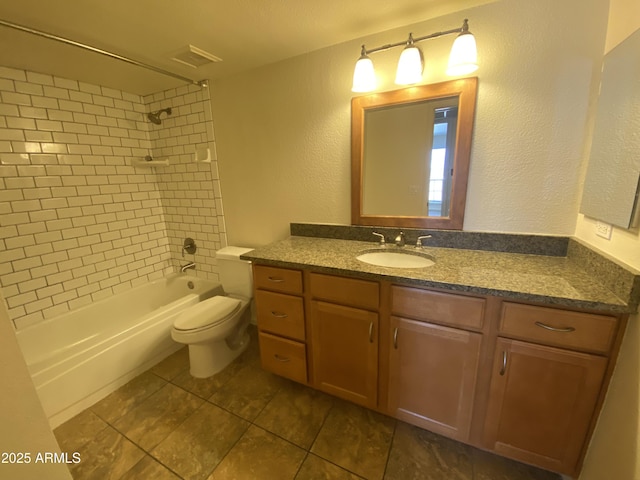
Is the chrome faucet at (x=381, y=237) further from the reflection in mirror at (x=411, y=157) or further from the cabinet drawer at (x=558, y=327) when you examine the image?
the cabinet drawer at (x=558, y=327)

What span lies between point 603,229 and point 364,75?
4.24ft

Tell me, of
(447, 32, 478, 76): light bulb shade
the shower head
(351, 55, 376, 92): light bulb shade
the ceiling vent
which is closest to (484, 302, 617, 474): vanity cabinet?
(447, 32, 478, 76): light bulb shade

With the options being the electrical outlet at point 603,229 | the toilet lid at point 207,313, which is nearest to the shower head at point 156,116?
the toilet lid at point 207,313

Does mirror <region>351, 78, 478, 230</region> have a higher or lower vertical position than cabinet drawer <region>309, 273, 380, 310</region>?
higher

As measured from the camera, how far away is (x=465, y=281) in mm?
1069

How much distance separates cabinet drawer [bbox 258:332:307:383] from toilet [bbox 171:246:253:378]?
13.9 inches

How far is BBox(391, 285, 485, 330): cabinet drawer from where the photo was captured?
1.07 m

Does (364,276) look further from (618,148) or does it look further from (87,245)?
(87,245)

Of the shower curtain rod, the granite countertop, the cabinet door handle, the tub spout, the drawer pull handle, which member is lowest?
the tub spout

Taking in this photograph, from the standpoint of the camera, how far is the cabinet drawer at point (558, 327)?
0.91m

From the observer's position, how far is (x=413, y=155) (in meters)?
1.52

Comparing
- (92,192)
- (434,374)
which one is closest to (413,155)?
(434,374)

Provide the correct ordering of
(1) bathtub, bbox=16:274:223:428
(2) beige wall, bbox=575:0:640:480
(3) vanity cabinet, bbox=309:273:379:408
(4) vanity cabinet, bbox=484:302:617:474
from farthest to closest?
(1) bathtub, bbox=16:274:223:428 → (3) vanity cabinet, bbox=309:273:379:408 → (4) vanity cabinet, bbox=484:302:617:474 → (2) beige wall, bbox=575:0:640:480

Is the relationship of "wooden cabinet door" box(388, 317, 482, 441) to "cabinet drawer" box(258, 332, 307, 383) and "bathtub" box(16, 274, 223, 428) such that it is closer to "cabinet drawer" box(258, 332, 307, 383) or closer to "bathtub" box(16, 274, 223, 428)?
"cabinet drawer" box(258, 332, 307, 383)
